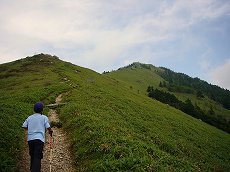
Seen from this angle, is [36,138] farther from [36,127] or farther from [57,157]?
[57,157]

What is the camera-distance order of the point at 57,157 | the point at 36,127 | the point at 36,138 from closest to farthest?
the point at 36,138 < the point at 36,127 < the point at 57,157

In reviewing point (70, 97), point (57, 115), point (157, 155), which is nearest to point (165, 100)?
point (70, 97)

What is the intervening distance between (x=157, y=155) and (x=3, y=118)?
492 inches

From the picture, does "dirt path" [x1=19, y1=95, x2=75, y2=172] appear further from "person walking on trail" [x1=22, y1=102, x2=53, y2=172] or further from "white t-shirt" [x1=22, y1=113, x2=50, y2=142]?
"white t-shirt" [x1=22, y1=113, x2=50, y2=142]

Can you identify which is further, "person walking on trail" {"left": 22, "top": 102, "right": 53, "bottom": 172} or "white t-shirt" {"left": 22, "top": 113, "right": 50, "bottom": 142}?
"white t-shirt" {"left": 22, "top": 113, "right": 50, "bottom": 142}

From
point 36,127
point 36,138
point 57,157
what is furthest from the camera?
point 57,157

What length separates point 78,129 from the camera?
963 inches

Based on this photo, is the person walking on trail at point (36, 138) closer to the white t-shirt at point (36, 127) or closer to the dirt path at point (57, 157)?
the white t-shirt at point (36, 127)

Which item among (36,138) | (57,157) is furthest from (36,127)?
(57,157)

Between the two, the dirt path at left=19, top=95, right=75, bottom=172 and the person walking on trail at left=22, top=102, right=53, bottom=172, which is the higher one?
the person walking on trail at left=22, top=102, right=53, bottom=172

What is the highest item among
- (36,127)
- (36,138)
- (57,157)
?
(36,127)

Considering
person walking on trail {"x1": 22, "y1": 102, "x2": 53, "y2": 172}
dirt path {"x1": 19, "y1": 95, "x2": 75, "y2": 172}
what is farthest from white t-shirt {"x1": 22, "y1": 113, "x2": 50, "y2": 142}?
dirt path {"x1": 19, "y1": 95, "x2": 75, "y2": 172}

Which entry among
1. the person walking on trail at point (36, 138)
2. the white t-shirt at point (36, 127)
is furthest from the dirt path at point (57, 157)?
the white t-shirt at point (36, 127)

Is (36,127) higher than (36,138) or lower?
higher
